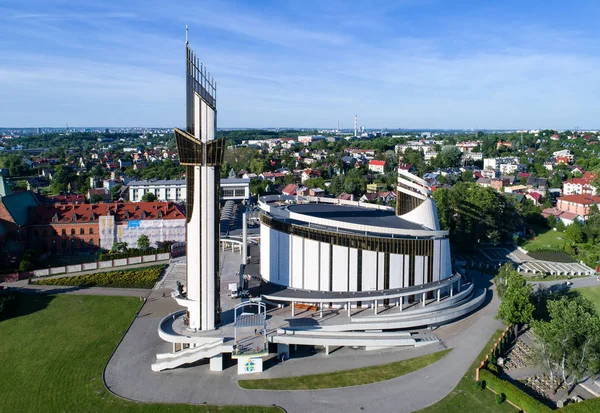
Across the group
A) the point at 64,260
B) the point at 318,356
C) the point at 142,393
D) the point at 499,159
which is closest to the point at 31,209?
the point at 64,260

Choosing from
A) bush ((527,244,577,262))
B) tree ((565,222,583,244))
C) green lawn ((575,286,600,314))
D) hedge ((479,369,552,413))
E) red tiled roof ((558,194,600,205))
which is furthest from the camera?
red tiled roof ((558,194,600,205))

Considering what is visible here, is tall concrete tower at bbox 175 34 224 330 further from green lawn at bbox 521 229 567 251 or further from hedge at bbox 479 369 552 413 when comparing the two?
green lawn at bbox 521 229 567 251

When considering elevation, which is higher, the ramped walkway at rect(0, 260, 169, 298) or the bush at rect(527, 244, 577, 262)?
the bush at rect(527, 244, 577, 262)

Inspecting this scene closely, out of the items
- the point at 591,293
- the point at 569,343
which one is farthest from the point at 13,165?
the point at 569,343

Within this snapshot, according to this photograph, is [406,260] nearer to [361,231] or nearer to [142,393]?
[361,231]

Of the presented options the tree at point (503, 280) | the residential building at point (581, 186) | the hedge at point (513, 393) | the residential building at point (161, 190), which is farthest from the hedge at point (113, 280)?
the residential building at point (581, 186)

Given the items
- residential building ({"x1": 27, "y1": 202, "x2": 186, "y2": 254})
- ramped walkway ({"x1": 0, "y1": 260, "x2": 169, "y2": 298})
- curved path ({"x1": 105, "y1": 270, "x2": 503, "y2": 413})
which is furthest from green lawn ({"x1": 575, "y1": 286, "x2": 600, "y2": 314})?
residential building ({"x1": 27, "y1": 202, "x2": 186, "y2": 254})

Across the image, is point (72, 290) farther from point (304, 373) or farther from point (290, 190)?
point (290, 190)
